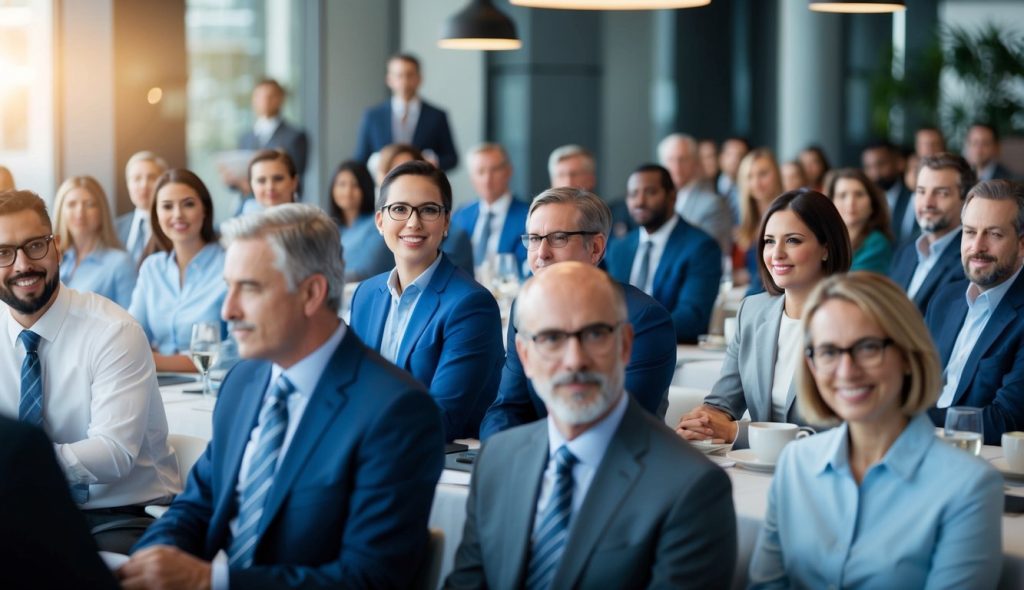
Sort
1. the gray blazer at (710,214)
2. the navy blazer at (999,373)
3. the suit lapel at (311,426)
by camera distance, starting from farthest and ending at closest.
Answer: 1. the gray blazer at (710,214)
2. the navy blazer at (999,373)
3. the suit lapel at (311,426)

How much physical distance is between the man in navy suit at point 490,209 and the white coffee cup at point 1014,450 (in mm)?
4784

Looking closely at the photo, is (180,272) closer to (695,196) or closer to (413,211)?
(413,211)

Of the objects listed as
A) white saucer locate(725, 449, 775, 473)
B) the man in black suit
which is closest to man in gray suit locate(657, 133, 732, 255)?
white saucer locate(725, 449, 775, 473)

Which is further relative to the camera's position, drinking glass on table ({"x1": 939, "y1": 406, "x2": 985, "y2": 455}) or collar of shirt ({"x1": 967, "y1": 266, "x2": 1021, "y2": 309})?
collar of shirt ({"x1": 967, "y1": 266, "x2": 1021, "y2": 309})

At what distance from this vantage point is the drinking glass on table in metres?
3.06

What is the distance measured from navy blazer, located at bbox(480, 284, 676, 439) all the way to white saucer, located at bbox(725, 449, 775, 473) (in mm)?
385

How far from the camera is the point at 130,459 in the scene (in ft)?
11.1

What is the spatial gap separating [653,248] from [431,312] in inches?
112

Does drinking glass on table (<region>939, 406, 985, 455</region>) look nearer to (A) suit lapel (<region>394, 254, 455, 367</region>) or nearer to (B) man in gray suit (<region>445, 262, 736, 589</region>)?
(B) man in gray suit (<region>445, 262, 736, 589</region>)

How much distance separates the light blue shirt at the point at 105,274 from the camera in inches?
237

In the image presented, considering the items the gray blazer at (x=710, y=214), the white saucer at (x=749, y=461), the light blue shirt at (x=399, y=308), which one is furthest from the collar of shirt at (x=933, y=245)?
the gray blazer at (x=710, y=214)

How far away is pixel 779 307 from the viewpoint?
3.95 m

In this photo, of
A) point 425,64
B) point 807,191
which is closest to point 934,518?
point 807,191

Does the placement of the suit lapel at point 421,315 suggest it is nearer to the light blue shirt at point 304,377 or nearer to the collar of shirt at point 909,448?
the light blue shirt at point 304,377
